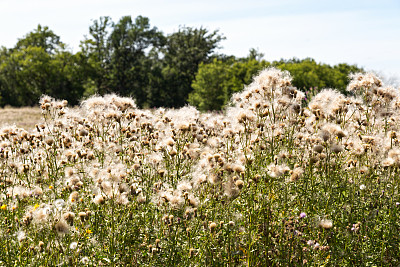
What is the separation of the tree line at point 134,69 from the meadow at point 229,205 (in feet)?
133

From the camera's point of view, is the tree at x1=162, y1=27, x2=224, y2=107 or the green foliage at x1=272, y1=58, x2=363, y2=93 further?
the tree at x1=162, y1=27, x2=224, y2=107

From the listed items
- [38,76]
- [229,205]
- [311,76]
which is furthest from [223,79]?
[229,205]

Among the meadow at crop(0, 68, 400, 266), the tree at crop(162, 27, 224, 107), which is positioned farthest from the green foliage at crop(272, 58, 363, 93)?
the meadow at crop(0, 68, 400, 266)

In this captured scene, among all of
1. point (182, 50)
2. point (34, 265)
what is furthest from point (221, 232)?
point (182, 50)

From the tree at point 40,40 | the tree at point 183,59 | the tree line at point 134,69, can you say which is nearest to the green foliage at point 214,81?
the tree line at point 134,69

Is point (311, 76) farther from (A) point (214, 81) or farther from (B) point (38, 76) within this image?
(B) point (38, 76)

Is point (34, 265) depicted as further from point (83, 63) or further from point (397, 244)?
point (83, 63)

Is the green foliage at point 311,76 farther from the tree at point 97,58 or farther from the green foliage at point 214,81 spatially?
the tree at point 97,58

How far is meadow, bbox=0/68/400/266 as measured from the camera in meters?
3.95

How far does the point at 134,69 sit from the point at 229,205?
60.1m

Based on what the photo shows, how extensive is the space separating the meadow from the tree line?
133 feet

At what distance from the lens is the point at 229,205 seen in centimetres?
439

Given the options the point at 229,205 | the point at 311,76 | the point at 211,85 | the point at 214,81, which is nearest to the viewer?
the point at 229,205

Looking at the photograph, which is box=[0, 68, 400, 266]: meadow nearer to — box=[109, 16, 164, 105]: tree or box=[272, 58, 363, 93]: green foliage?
box=[272, 58, 363, 93]: green foliage
